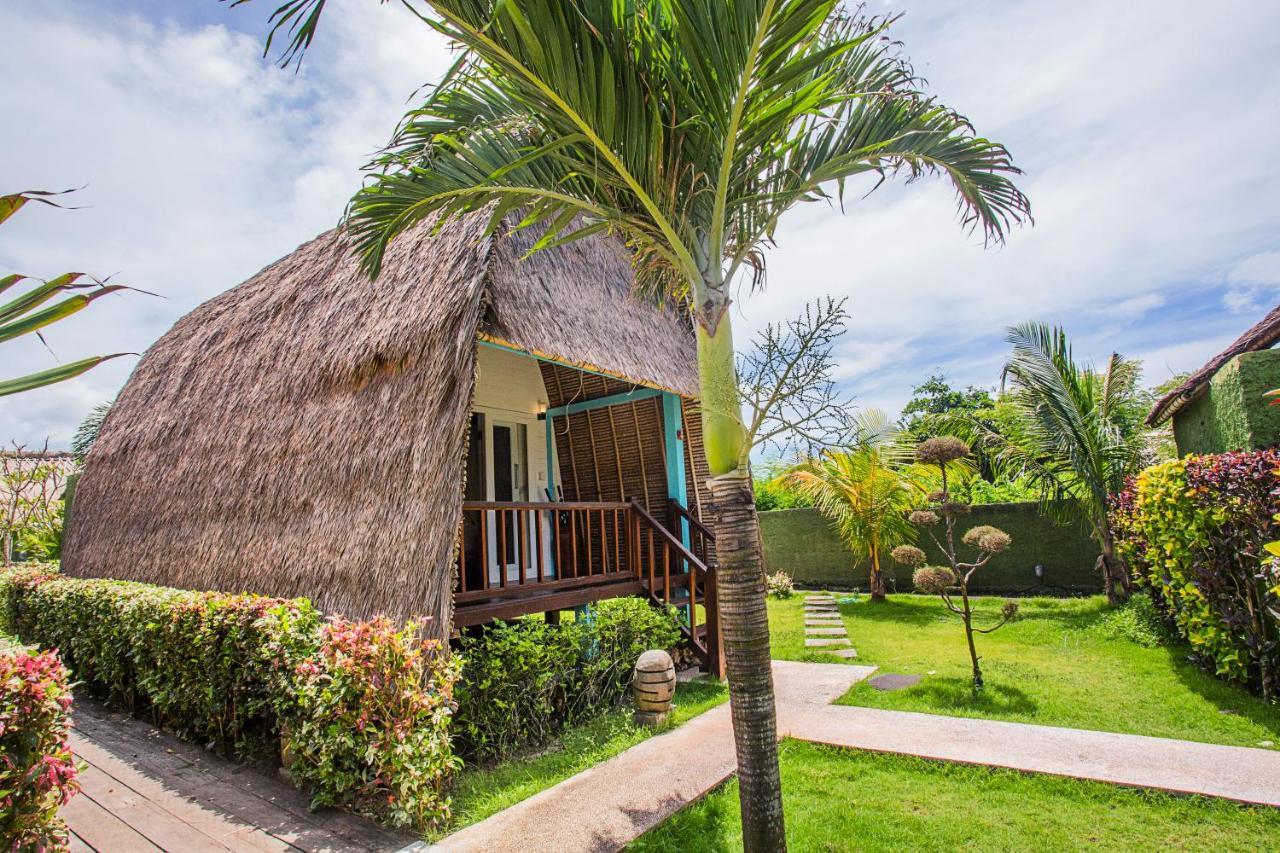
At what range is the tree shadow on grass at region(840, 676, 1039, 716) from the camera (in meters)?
5.50

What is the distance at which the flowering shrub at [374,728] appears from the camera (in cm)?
379

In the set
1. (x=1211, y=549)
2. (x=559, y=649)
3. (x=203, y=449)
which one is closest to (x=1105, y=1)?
(x=1211, y=549)

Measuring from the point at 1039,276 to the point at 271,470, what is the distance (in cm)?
944

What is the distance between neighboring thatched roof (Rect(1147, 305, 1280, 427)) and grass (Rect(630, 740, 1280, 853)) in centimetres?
405

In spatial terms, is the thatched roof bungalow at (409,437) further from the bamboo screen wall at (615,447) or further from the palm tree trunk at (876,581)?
the palm tree trunk at (876,581)

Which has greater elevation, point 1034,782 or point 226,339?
point 226,339

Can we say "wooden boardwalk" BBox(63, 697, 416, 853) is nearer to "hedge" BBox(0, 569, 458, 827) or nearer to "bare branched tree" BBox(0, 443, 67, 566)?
"hedge" BBox(0, 569, 458, 827)

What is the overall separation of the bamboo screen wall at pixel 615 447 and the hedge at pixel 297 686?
4.23m

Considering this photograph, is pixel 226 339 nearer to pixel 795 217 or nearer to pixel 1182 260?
pixel 795 217

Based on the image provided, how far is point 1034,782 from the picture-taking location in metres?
4.02

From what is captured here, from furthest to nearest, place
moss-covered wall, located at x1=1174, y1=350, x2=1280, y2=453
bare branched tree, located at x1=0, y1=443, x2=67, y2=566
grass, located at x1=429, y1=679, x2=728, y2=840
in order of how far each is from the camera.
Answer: bare branched tree, located at x1=0, y1=443, x2=67, y2=566, moss-covered wall, located at x1=1174, y1=350, x2=1280, y2=453, grass, located at x1=429, y1=679, x2=728, y2=840

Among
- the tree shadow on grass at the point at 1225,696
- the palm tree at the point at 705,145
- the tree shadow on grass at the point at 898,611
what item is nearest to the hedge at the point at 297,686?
the palm tree at the point at 705,145

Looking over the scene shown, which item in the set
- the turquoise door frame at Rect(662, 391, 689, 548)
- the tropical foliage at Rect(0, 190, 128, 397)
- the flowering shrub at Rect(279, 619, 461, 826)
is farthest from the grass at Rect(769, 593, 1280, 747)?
the tropical foliage at Rect(0, 190, 128, 397)

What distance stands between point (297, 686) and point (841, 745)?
148 inches
